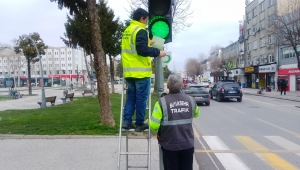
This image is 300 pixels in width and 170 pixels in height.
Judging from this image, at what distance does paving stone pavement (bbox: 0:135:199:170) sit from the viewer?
6.56 m

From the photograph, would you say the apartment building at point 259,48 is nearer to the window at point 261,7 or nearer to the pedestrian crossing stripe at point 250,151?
the window at point 261,7

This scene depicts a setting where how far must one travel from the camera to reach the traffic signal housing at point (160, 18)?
16.1 ft

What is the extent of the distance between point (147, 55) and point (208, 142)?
5.88 m

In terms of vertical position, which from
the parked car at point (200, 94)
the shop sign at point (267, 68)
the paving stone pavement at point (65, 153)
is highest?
the shop sign at point (267, 68)

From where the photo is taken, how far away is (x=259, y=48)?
182ft

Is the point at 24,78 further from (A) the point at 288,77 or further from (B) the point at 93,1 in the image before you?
(B) the point at 93,1

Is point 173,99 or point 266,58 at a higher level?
point 266,58

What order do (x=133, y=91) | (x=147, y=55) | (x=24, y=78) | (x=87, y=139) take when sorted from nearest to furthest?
(x=147, y=55) < (x=133, y=91) < (x=87, y=139) < (x=24, y=78)

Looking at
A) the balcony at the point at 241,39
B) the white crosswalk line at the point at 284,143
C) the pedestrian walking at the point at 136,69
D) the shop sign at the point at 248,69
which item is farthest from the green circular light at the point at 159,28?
the balcony at the point at 241,39

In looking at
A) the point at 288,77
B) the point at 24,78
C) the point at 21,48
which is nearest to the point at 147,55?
the point at 21,48

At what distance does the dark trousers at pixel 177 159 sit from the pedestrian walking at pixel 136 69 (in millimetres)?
798

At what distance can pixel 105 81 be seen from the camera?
10.6 meters

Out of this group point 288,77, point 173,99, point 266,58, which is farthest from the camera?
point 266,58

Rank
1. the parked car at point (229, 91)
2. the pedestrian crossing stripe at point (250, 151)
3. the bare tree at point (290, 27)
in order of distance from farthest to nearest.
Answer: the bare tree at point (290, 27), the parked car at point (229, 91), the pedestrian crossing stripe at point (250, 151)
